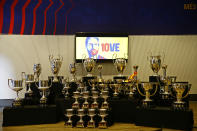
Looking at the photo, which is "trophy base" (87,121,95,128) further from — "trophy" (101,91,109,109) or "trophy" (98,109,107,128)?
"trophy" (101,91,109,109)

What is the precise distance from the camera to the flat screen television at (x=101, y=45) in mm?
7434

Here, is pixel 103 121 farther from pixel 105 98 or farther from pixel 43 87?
pixel 43 87

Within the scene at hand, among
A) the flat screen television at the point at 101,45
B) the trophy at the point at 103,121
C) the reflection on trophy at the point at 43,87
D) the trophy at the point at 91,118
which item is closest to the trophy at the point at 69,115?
the trophy at the point at 91,118

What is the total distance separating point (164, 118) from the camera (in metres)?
3.82

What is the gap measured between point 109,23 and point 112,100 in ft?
12.3

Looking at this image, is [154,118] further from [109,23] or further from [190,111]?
[109,23]

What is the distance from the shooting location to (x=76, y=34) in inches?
293

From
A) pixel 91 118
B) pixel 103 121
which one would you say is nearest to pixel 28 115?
pixel 91 118

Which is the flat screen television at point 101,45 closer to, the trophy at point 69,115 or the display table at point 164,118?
the trophy at point 69,115

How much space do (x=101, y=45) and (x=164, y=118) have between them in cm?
398

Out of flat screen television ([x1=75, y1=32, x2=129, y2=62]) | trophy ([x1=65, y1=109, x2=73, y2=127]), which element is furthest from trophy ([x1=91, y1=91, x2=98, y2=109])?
flat screen television ([x1=75, y1=32, x2=129, y2=62])

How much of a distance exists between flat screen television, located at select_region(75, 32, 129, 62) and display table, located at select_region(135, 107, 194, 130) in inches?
143

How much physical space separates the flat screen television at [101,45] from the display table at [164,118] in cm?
362

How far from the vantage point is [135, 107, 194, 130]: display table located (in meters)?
3.69
